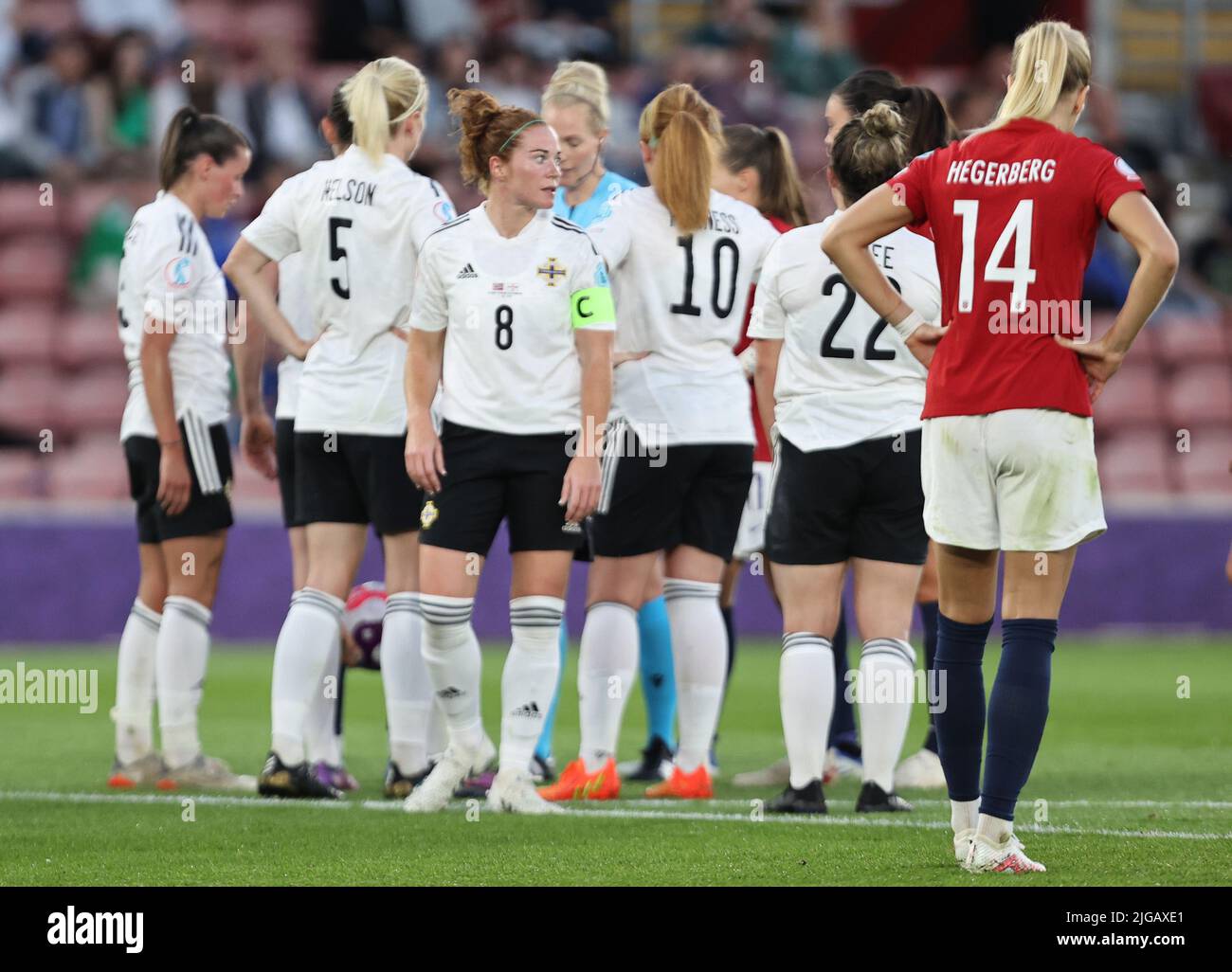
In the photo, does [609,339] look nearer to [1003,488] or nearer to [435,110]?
[1003,488]

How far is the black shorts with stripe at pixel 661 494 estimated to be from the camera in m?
7.30

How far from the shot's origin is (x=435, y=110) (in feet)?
57.4

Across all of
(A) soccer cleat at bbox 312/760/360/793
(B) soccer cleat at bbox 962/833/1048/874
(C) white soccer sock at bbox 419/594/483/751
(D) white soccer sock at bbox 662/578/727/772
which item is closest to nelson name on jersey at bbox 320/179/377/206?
(C) white soccer sock at bbox 419/594/483/751

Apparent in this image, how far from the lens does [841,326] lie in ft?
22.1

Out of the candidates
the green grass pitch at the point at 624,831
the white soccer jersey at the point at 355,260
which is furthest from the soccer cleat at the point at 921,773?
the white soccer jersey at the point at 355,260

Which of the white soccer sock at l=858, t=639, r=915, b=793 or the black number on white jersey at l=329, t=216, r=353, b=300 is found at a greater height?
the black number on white jersey at l=329, t=216, r=353, b=300

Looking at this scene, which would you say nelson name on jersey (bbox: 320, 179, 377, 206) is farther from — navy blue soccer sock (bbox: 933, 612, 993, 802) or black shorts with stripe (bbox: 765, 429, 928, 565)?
navy blue soccer sock (bbox: 933, 612, 993, 802)

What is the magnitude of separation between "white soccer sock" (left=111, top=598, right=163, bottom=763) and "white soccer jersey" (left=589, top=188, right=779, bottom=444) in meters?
2.05

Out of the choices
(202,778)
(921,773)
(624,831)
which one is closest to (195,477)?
(202,778)

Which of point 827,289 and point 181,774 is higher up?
point 827,289

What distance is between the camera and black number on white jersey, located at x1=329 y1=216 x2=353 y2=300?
23.7ft

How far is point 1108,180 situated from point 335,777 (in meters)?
3.92
